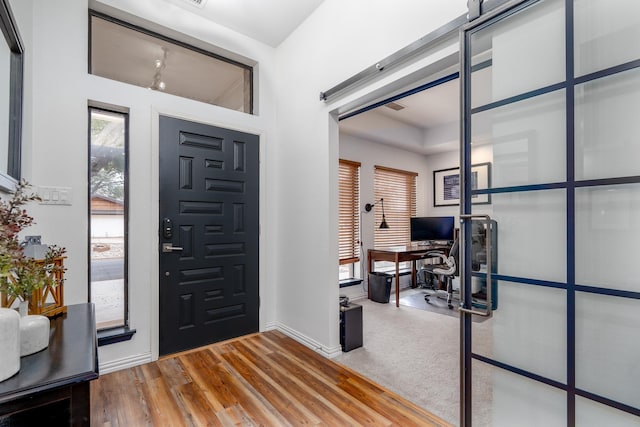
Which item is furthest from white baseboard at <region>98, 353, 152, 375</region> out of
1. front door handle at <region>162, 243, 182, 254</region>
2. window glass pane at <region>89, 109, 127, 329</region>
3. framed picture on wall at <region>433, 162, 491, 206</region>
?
framed picture on wall at <region>433, 162, 491, 206</region>

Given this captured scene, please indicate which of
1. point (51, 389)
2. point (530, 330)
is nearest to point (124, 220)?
point (51, 389)

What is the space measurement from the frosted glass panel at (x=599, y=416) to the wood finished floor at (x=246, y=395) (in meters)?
0.75

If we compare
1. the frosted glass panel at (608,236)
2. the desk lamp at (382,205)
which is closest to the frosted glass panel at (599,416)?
the frosted glass panel at (608,236)

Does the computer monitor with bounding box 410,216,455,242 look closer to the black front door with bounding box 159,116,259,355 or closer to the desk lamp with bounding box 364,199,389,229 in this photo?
the desk lamp with bounding box 364,199,389,229

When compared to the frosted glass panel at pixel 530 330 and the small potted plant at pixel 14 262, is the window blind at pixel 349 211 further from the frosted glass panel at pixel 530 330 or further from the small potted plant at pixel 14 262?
the small potted plant at pixel 14 262

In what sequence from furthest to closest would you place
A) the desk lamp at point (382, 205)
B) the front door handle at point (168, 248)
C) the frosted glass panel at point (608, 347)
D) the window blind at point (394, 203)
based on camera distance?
1. the window blind at point (394, 203)
2. the desk lamp at point (382, 205)
3. the front door handle at point (168, 248)
4. the frosted glass panel at point (608, 347)

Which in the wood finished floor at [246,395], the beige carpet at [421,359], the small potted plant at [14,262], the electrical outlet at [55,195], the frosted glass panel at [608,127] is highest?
the frosted glass panel at [608,127]

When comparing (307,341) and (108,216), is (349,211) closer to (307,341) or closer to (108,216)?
(307,341)

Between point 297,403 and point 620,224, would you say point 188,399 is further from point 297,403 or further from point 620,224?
point 620,224

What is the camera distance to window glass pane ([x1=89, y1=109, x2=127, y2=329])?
2410 mm

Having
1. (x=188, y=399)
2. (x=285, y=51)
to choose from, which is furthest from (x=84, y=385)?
(x=285, y=51)

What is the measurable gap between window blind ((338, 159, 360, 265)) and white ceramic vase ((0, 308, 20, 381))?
3.90 metres

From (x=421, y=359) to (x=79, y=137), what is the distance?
319 centimetres

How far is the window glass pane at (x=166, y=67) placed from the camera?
8.11ft
